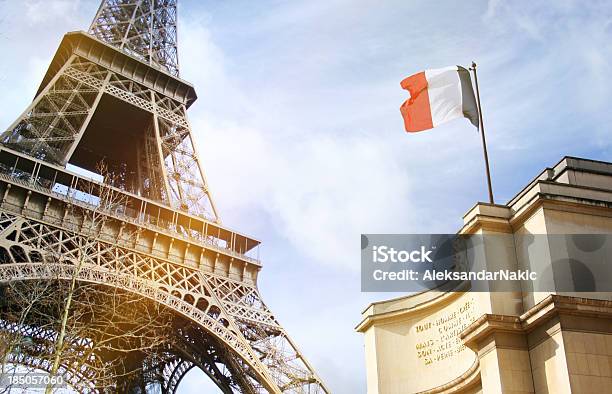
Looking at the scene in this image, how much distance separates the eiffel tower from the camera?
3634 centimetres

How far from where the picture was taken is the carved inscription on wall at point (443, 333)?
18906 millimetres

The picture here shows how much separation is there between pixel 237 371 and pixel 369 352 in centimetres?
1860

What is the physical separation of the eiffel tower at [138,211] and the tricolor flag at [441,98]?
50.4ft

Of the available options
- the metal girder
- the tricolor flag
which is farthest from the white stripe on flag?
the metal girder

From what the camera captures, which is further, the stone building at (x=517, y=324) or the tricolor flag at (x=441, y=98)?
the tricolor flag at (x=441, y=98)

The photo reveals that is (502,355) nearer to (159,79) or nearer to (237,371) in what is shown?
(237,371)

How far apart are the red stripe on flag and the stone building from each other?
14.2ft

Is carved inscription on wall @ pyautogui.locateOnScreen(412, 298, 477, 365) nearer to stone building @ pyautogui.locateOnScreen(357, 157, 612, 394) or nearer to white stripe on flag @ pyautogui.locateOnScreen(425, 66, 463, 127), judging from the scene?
stone building @ pyautogui.locateOnScreen(357, 157, 612, 394)

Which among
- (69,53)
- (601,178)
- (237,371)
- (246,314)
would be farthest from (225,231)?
(601,178)

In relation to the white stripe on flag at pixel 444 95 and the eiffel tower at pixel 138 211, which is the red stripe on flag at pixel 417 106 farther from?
the eiffel tower at pixel 138 211

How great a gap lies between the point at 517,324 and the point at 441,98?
8.61m

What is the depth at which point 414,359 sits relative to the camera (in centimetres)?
2069

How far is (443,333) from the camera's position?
19938 millimetres

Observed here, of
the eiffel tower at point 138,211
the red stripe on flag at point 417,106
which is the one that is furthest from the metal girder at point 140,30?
the red stripe on flag at point 417,106
